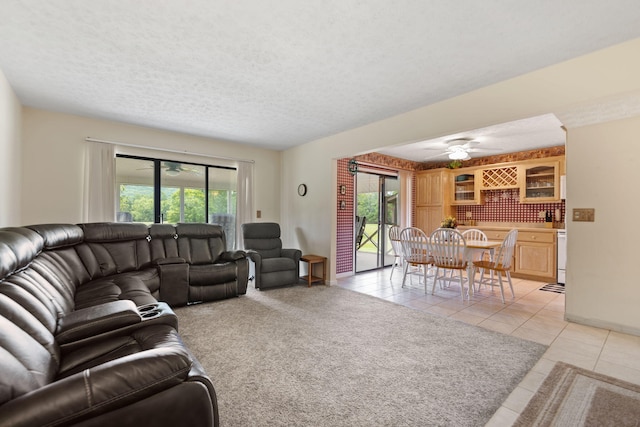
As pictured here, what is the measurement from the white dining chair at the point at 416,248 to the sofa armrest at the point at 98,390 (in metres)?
3.79

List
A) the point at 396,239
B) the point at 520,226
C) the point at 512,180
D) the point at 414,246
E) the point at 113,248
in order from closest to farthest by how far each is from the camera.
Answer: the point at 113,248, the point at 414,246, the point at 396,239, the point at 512,180, the point at 520,226

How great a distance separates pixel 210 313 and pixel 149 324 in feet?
5.64

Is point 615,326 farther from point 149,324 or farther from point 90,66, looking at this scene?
point 90,66

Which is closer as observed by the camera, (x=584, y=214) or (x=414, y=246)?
(x=584, y=214)

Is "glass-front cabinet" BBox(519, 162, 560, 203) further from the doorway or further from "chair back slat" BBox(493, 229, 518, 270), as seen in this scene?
the doorway

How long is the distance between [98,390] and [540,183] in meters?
6.66

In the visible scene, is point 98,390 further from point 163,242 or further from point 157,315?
point 163,242

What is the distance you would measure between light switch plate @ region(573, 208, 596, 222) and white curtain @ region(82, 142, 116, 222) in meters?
5.72

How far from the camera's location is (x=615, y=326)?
2707 millimetres

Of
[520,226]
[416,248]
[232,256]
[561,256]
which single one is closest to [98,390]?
[232,256]

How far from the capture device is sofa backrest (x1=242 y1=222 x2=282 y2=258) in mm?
5020

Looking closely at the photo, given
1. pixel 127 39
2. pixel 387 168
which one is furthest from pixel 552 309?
pixel 127 39

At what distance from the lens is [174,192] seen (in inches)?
192

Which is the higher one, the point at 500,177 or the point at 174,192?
the point at 500,177
